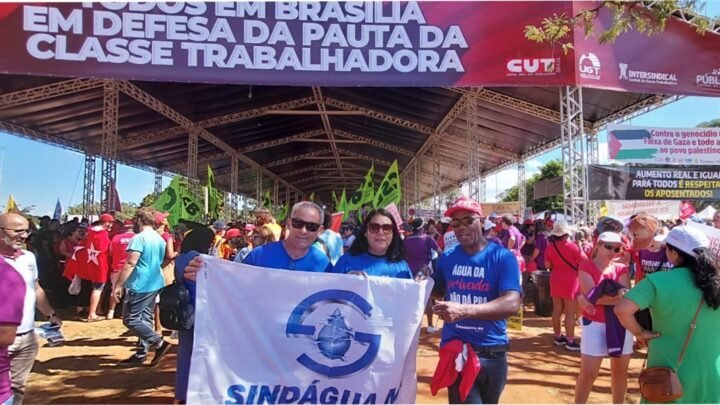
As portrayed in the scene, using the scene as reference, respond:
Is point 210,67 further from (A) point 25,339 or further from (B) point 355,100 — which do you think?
(A) point 25,339

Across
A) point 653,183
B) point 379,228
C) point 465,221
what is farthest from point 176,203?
point 653,183

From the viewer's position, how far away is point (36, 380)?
17.7 feet

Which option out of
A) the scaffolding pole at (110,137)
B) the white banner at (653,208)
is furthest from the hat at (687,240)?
the scaffolding pole at (110,137)

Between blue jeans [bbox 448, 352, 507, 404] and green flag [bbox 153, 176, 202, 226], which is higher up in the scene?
green flag [bbox 153, 176, 202, 226]

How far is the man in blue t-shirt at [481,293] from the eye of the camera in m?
2.78

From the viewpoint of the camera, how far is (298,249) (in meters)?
3.22

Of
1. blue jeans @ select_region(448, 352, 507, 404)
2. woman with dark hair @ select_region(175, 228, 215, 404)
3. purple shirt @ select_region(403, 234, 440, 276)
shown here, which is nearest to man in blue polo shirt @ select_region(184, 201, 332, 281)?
woman with dark hair @ select_region(175, 228, 215, 404)

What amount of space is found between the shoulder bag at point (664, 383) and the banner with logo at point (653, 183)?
8.78m

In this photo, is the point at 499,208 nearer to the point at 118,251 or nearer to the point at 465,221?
the point at 118,251

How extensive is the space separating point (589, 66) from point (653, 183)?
2859mm

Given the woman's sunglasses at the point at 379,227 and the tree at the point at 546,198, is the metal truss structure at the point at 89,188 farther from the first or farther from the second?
the tree at the point at 546,198

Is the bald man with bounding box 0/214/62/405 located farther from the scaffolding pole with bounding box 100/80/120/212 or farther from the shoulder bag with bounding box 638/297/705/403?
the scaffolding pole with bounding box 100/80/120/212

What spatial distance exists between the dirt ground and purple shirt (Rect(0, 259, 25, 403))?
2.41 metres

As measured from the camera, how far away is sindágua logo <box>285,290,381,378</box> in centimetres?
287
